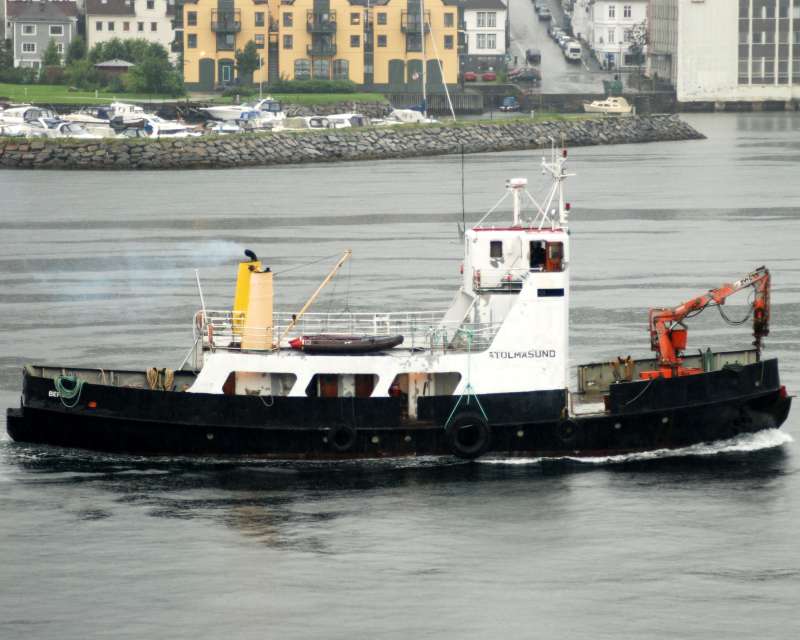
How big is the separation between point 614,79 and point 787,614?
125 meters

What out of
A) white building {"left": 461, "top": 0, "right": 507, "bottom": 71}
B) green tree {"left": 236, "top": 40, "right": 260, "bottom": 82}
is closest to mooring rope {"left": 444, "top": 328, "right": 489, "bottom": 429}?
green tree {"left": 236, "top": 40, "right": 260, "bottom": 82}

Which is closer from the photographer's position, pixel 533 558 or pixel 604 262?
pixel 533 558

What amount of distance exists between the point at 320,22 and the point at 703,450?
325 feet

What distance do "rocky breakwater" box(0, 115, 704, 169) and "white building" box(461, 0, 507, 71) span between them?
27.5m

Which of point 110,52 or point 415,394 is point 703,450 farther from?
point 110,52

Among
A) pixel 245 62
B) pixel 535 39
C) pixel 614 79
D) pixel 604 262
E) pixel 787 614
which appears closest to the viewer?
pixel 787 614

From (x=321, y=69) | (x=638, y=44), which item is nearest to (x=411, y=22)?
(x=321, y=69)

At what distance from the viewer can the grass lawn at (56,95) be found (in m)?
115

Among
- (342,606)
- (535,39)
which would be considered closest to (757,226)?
(342,606)

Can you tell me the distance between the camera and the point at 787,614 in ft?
74.9

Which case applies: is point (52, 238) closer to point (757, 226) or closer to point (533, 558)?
point (757, 226)

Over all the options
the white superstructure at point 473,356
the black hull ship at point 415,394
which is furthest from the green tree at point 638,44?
the white superstructure at point 473,356

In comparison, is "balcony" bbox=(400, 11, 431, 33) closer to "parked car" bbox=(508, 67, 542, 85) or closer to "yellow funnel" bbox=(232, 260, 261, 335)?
"parked car" bbox=(508, 67, 542, 85)

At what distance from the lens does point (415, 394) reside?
2928 centimetres
